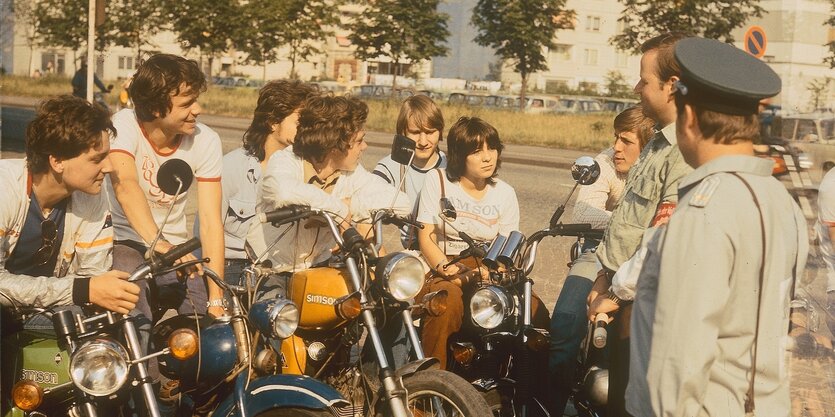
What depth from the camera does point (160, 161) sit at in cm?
479

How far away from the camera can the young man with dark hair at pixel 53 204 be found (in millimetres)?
3697

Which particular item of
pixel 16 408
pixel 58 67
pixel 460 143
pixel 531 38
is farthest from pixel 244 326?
pixel 58 67

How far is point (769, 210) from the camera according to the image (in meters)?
2.59

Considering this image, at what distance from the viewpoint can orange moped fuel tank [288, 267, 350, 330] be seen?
4.22 meters

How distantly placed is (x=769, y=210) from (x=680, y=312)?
0.35m

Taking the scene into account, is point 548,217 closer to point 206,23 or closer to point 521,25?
point 521,25

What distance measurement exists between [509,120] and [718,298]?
29.2m

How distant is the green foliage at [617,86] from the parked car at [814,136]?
46.0 meters

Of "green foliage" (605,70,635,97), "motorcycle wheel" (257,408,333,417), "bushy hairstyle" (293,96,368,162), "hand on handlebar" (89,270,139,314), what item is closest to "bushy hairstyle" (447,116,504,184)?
"bushy hairstyle" (293,96,368,162)

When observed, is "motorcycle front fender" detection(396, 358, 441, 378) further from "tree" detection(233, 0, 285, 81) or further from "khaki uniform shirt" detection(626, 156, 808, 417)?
"tree" detection(233, 0, 285, 81)

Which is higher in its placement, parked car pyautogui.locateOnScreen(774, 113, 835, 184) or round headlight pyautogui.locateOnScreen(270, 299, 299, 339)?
parked car pyautogui.locateOnScreen(774, 113, 835, 184)

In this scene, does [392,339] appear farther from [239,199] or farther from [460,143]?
[239,199]

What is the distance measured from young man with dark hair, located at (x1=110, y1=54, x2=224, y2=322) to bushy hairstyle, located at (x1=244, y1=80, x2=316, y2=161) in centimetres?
65

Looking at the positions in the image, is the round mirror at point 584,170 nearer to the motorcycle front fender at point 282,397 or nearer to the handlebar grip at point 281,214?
the handlebar grip at point 281,214
